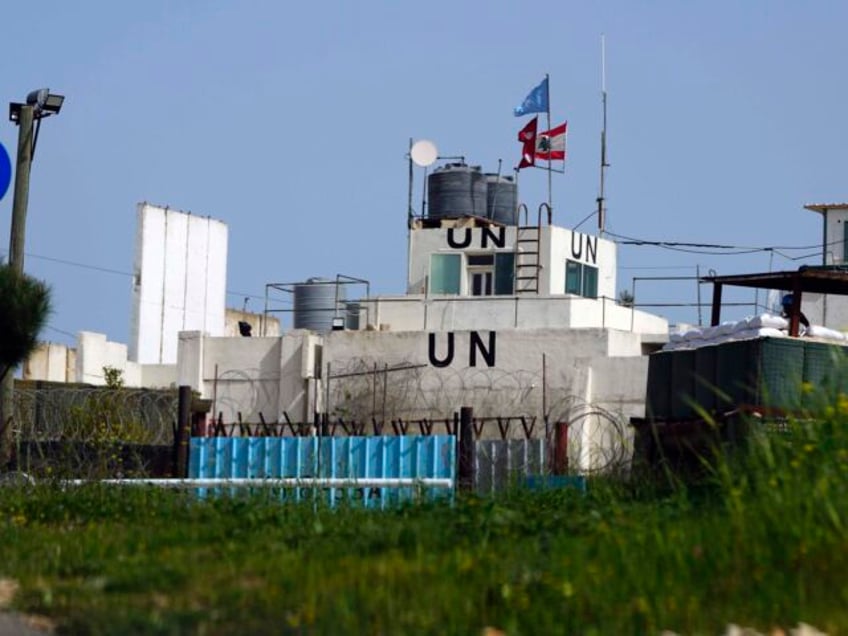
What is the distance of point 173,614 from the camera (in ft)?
23.3

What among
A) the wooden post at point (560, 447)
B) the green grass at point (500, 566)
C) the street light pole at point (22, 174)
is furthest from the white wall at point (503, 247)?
the green grass at point (500, 566)

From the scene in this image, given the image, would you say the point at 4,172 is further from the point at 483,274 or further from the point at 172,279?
the point at 172,279

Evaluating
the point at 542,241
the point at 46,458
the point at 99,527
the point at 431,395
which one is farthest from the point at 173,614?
the point at 542,241

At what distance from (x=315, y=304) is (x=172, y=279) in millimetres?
8449

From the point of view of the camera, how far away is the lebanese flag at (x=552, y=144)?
52.0 m

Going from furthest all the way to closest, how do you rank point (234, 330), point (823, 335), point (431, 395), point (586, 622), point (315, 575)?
point (234, 330) < point (431, 395) < point (823, 335) < point (315, 575) < point (586, 622)

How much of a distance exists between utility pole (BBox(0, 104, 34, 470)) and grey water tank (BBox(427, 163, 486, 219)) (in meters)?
30.6

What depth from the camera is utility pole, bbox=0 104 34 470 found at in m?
22.0

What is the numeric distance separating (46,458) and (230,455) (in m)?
4.79

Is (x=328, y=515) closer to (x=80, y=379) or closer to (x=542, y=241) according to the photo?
(x=542, y=241)

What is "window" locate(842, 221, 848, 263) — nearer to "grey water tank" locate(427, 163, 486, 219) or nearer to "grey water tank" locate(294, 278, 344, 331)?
"grey water tank" locate(427, 163, 486, 219)

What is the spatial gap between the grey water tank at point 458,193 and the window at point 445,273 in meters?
2.60

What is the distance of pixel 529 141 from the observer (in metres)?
52.5

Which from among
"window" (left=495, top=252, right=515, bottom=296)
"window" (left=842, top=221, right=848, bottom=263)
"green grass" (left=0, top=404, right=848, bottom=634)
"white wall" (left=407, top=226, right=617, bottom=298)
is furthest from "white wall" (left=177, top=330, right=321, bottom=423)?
"green grass" (left=0, top=404, right=848, bottom=634)
